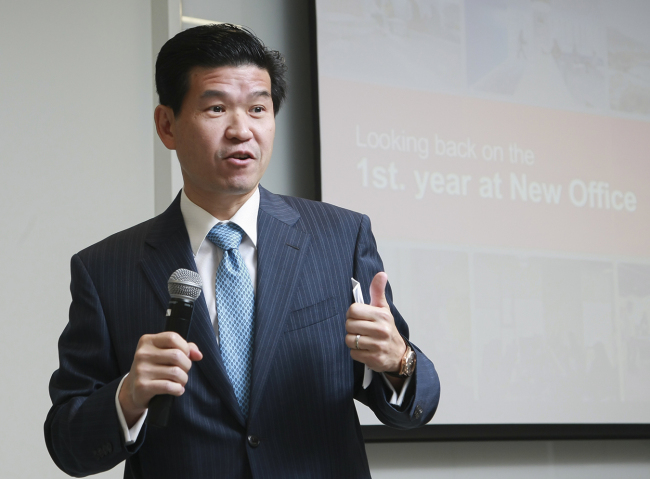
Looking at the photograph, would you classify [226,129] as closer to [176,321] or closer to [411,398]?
[176,321]

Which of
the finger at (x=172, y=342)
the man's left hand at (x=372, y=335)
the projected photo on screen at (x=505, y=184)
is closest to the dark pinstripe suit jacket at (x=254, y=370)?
the man's left hand at (x=372, y=335)

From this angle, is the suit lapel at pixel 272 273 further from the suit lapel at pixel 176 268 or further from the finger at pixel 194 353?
the finger at pixel 194 353

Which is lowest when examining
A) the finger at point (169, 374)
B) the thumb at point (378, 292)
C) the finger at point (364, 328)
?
the finger at point (169, 374)

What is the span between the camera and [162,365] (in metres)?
1.22

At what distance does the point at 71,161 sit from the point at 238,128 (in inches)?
61.0

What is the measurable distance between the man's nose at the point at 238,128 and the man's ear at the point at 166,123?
0.65 feet

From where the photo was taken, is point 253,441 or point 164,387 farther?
point 253,441

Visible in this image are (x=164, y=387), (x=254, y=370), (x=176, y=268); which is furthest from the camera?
(x=176, y=268)

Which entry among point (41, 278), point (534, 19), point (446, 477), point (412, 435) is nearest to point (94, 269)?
point (41, 278)

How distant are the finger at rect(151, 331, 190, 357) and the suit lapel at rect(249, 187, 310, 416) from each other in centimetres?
25

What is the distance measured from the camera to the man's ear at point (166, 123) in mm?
1696

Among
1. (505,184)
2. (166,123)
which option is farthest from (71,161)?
(505,184)

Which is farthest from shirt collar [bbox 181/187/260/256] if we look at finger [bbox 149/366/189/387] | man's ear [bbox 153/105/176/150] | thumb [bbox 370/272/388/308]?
finger [bbox 149/366/189/387]

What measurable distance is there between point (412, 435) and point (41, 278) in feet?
4.94
